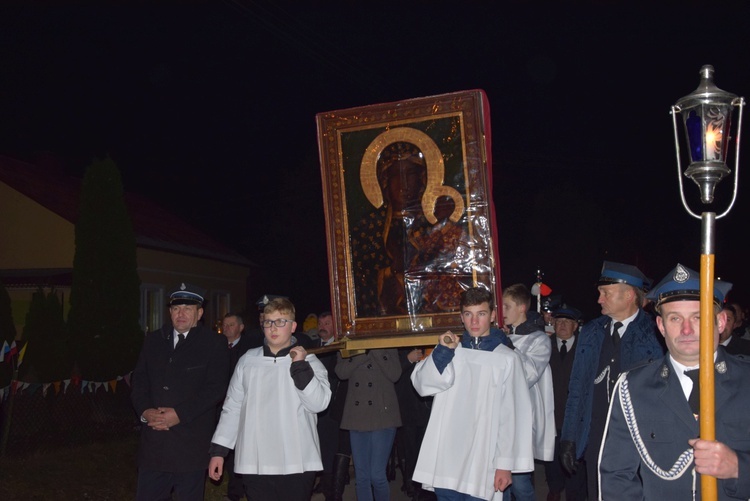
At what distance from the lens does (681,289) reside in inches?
151

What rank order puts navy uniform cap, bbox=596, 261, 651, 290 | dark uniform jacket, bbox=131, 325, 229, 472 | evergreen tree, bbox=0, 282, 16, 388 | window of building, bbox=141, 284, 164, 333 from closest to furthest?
navy uniform cap, bbox=596, 261, 651, 290
dark uniform jacket, bbox=131, 325, 229, 472
evergreen tree, bbox=0, 282, 16, 388
window of building, bbox=141, 284, 164, 333

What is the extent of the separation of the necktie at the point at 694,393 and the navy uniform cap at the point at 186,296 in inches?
169

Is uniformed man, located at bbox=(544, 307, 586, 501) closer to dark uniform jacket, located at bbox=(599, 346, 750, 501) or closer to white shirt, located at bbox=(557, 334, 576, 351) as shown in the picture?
white shirt, located at bbox=(557, 334, 576, 351)

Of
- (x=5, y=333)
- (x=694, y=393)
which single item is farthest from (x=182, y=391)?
(x=5, y=333)

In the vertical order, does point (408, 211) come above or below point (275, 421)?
above

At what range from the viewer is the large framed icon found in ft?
19.6

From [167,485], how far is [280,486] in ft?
3.66

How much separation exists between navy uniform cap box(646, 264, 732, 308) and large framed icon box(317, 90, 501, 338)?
2039 mm

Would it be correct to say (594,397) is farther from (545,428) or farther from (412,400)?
(412,400)

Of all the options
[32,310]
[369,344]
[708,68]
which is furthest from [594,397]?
[32,310]

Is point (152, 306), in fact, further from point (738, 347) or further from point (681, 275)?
point (681, 275)

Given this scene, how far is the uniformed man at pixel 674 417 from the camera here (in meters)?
3.50

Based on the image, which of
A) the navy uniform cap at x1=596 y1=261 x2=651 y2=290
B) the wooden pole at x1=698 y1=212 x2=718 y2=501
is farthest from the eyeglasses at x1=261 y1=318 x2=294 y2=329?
the wooden pole at x1=698 y1=212 x2=718 y2=501

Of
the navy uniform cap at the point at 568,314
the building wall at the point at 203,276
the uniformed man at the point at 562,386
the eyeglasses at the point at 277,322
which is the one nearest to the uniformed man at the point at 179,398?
the eyeglasses at the point at 277,322
